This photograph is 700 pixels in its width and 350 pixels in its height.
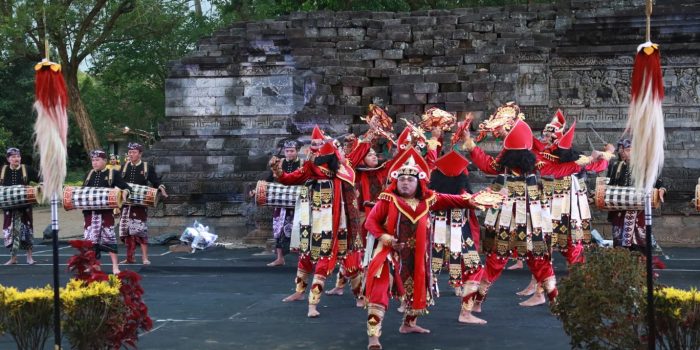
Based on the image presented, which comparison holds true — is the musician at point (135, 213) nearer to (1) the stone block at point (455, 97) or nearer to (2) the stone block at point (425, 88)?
(2) the stone block at point (425, 88)

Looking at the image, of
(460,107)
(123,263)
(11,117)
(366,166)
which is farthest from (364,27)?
(11,117)

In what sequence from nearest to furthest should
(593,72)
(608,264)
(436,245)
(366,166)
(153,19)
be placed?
(608,264), (436,245), (366,166), (593,72), (153,19)

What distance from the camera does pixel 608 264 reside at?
21.4ft

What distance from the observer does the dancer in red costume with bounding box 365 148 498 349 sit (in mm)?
7883

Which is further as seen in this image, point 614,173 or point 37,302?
point 614,173

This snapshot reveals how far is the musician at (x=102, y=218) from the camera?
13359 mm

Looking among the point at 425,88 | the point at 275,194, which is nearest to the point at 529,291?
the point at 275,194

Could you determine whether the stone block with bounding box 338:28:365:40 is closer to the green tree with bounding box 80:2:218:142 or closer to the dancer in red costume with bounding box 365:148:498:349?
the green tree with bounding box 80:2:218:142

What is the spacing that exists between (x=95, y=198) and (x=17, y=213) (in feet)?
7.82

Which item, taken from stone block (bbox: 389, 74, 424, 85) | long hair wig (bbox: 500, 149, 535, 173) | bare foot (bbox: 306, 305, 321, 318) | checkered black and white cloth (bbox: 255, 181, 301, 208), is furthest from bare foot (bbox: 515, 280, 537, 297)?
stone block (bbox: 389, 74, 424, 85)

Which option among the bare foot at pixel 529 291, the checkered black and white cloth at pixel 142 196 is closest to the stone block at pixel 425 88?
the checkered black and white cloth at pixel 142 196

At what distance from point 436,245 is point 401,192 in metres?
0.92

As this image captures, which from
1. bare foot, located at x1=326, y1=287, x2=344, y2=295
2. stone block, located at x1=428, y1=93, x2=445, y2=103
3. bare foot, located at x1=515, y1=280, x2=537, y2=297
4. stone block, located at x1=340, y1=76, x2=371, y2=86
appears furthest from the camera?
stone block, located at x1=340, y1=76, x2=371, y2=86

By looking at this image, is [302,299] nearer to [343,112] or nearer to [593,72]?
[343,112]
